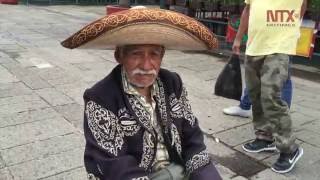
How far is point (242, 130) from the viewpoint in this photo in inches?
164

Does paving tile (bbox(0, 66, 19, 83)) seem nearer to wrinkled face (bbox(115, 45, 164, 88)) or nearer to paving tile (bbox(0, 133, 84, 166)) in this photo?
paving tile (bbox(0, 133, 84, 166))

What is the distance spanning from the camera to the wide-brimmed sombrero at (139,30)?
1.64 m

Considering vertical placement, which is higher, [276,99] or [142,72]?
[142,72]

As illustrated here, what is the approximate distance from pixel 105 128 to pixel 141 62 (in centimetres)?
33

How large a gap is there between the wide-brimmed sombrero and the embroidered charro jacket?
0.23 meters

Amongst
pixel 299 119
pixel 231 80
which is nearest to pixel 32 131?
pixel 231 80

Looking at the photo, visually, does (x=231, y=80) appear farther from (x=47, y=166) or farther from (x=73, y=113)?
(x=47, y=166)

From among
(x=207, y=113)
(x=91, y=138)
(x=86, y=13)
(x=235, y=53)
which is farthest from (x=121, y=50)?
(x=86, y=13)

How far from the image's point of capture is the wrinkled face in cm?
184

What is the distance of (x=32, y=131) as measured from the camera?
385 centimetres

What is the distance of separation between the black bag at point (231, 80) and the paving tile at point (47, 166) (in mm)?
1467

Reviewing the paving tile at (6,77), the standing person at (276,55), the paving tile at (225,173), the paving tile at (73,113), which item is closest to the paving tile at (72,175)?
the paving tile at (73,113)

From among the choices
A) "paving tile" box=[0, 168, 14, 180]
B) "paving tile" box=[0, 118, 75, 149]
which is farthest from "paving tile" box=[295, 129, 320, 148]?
"paving tile" box=[0, 168, 14, 180]

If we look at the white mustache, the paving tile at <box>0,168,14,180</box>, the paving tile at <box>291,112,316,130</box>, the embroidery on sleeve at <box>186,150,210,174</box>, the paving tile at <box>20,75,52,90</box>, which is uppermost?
the white mustache
